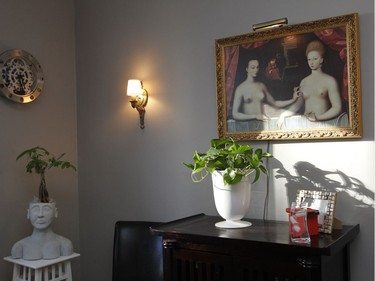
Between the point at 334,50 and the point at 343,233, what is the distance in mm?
947

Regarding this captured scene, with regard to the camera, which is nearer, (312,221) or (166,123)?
(312,221)

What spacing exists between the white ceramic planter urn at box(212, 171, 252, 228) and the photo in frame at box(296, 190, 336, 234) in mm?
274

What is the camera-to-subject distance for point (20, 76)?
2.85m

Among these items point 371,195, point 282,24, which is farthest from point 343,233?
point 282,24

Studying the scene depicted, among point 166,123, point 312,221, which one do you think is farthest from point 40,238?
point 312,221

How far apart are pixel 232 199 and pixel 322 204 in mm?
441

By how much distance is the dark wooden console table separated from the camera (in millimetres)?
1696

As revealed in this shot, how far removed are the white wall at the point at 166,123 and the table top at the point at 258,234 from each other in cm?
20

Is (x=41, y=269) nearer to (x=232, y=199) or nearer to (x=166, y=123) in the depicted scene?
(x=166, y=123)

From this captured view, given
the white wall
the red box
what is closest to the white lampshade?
the white wall

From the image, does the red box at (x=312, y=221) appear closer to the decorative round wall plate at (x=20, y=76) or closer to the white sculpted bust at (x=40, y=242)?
the white sculpted bust at (x=40, y=242)

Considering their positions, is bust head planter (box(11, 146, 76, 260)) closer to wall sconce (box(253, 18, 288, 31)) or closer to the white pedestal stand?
the white pedestal stand

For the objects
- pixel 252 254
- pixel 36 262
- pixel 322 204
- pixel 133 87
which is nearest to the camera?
pixel 252 254

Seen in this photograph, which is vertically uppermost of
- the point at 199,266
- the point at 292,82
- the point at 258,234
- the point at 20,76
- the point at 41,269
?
the point at 20,76
